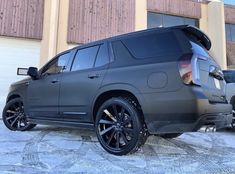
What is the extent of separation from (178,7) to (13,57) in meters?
8.57

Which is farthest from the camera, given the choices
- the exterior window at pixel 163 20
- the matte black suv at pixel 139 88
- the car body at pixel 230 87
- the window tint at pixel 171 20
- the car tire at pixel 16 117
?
the window tint at pixel 171 20

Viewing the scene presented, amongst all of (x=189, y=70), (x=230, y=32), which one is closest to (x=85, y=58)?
(x=189, y=70)

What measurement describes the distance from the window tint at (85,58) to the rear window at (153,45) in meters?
→ 0.79

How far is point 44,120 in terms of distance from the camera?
5.92 meters

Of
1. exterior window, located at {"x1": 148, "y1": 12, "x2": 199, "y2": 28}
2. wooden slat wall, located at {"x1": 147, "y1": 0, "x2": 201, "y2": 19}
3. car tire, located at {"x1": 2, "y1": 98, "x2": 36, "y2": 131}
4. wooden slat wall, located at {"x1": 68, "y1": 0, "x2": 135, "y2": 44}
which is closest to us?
car tire, located at {"x1": 2, "y1": 98, "x2": 36, "y2": 131}

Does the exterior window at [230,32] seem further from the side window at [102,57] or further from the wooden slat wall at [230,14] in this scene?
the side window at [102,57]

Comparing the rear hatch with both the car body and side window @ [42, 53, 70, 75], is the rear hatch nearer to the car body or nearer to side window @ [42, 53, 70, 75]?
side window @ [42, 53, 70, 75]

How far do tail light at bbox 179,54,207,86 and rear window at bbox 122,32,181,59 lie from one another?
22 centimetres

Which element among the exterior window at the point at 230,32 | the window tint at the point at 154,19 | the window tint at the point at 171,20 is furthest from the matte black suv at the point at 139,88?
the exterior window at the point at 230,32

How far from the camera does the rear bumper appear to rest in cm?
371

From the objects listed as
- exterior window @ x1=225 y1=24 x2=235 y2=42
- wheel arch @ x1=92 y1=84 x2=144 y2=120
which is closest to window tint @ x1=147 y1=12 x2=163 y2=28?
exterior window @ x1=225 y1=24 x2=235 y2=42

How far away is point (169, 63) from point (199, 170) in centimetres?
151

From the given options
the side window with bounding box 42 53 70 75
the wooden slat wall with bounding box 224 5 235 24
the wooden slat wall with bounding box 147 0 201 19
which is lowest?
the side window with bounding box 42 53 70 75

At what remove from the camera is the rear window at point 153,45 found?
4.13m
